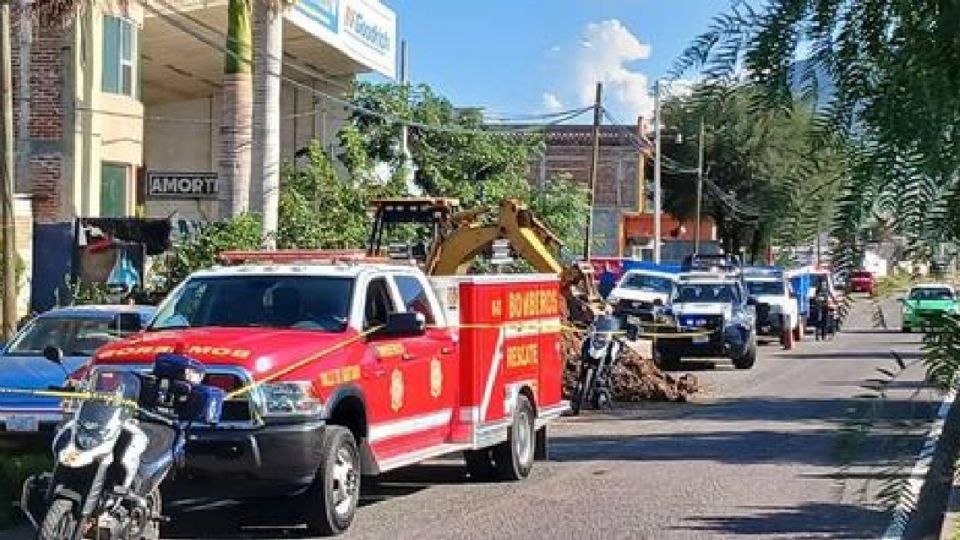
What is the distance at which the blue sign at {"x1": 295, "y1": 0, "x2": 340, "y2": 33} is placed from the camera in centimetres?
3756

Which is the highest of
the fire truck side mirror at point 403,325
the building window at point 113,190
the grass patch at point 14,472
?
the building window at point 113,190

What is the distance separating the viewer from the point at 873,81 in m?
3.64

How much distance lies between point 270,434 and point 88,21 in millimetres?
18932

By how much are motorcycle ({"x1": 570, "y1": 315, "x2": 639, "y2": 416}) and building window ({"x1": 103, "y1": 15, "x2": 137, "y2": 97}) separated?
1200 cm

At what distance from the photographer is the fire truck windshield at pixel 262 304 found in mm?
11695

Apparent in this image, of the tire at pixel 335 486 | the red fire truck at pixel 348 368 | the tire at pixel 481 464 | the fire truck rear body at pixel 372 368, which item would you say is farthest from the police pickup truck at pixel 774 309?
the tire at pixel 335 486

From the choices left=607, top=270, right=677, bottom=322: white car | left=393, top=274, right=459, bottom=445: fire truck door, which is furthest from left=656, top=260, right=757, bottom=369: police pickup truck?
left=393, top=274, right=459, bottom=445: fire truck door

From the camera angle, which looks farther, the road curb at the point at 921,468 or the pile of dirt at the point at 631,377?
the pile of dirt at the point at 631,377

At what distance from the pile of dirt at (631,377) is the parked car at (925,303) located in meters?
20.0

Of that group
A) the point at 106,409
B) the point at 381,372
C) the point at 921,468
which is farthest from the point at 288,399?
the point at 921,468

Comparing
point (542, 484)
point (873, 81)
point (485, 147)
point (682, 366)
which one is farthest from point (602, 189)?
point (873, 81)

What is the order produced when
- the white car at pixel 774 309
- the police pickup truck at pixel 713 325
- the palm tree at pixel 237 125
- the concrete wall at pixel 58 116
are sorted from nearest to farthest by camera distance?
1. the palm tree at pixel 237 125
2. the concrete wall at pixel 58 116
3. the police pickup truck at pixel 713 325
4. the white car at pixel 774 309

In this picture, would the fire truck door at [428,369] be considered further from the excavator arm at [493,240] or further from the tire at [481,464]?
the excavator arm at [493,240]

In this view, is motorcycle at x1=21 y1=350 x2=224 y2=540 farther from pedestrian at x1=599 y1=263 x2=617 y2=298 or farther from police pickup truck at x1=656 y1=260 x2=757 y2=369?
pedestrian at x1=599 y1=263 x2=617 y2=298
